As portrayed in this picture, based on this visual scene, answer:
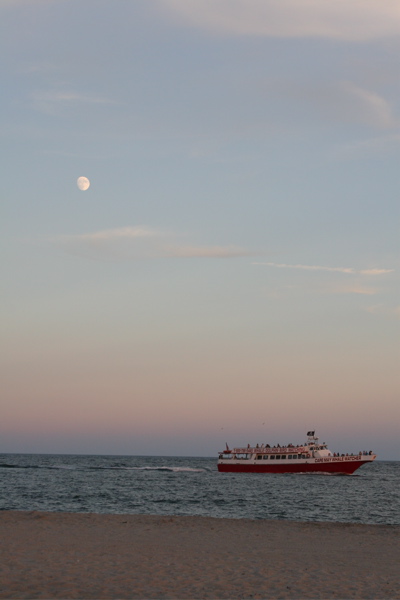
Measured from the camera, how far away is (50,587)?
16766 mm

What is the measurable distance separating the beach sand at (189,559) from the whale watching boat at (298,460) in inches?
3443

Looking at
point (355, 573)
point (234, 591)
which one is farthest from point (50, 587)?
point (355, 573)

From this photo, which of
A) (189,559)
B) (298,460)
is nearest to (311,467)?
(298,460)

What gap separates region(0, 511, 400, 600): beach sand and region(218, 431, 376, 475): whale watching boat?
287 ft

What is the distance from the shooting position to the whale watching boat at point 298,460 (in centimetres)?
12144

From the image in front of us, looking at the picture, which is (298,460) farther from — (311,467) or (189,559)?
(189,559)

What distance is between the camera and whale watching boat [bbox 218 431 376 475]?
12144cm

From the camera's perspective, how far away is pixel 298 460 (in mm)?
121688

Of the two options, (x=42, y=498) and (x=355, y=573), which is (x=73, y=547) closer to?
(x=355, y=573)

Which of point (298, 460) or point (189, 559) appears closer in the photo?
point (189, 559)

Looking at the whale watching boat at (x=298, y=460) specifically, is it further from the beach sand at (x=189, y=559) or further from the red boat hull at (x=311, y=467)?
the beach sand at (x=189, y=559)

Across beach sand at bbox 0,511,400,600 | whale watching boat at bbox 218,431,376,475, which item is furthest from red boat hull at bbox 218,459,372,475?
beach sand at bbox 0,511,400,600

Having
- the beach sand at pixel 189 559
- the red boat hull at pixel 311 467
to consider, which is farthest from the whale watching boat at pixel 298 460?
the beach sand at pixel 189 559

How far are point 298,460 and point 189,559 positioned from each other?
103 meters
